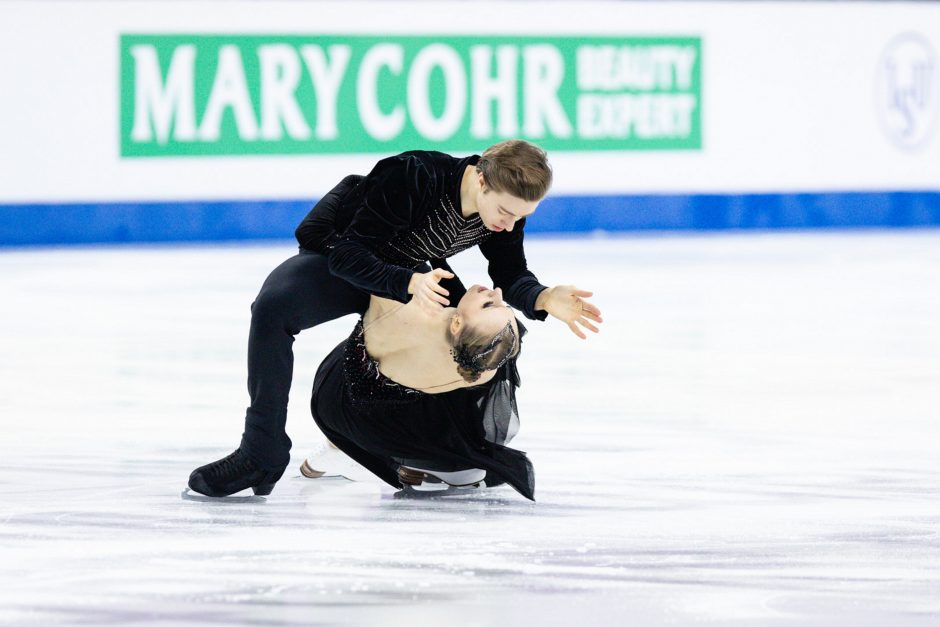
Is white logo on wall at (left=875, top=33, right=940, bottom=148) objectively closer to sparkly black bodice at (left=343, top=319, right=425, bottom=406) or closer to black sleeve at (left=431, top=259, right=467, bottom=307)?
black sleeve at (left=431, top=259, right=467, bottom=307)

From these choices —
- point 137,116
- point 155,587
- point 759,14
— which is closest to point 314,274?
point 155,587

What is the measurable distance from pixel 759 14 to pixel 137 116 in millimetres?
4151

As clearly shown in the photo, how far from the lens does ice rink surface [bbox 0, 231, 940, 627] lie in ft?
7.33

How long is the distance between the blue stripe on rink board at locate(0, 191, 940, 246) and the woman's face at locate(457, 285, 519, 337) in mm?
6424

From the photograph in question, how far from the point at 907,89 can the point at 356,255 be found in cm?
850

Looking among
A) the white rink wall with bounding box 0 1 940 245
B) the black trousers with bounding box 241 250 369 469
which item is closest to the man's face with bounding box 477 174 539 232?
the black trousers with bounding box 241 250 369 469

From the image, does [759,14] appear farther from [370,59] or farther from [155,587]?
[155,587]

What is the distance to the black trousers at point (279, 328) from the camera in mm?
2867

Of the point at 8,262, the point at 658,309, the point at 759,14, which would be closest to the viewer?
the point at 658,309

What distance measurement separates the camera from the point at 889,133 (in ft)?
34.2

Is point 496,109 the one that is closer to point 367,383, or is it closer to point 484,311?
point 367,383

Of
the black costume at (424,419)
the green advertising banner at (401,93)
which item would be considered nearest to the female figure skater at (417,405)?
the black costume at (424,419)

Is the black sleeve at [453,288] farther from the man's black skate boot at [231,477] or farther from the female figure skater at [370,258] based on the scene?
the man's black skate boot at [231,477]

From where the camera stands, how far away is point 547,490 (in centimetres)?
304
